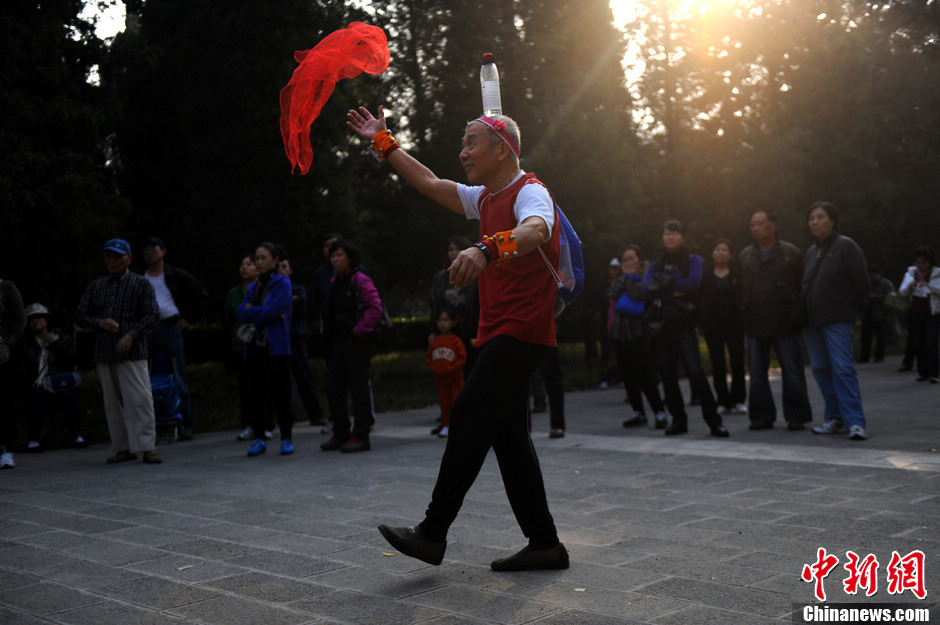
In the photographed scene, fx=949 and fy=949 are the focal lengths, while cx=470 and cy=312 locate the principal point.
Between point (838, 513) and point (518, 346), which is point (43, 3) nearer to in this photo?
point (518, 346)

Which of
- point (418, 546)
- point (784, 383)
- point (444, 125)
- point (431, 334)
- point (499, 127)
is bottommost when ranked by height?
point (418, 546)

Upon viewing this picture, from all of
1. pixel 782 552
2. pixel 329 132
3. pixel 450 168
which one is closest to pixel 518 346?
pixel 782 552

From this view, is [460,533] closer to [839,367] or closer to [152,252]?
[839,367]

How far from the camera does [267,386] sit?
9.90 m

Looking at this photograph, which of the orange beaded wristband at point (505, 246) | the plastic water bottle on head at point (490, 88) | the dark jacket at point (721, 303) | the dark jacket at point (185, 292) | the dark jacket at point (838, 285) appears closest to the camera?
the orange beaded wristband at point (505, 246)

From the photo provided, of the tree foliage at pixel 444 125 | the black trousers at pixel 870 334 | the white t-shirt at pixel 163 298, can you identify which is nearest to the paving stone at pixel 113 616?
the white t-shirt at pixel 163 298

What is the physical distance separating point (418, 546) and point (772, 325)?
666 cm

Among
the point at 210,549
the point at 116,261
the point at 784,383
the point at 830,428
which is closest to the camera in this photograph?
the point at 210,549

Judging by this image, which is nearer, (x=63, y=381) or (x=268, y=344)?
(x=268, y=344)

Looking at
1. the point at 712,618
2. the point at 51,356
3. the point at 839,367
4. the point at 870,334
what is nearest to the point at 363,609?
the point at 712,618

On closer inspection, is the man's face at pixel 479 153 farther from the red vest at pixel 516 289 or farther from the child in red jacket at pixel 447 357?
the child in red jacket at pixel 447 357

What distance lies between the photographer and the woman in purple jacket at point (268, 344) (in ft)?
31.5

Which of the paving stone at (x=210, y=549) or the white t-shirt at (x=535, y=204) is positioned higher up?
the white t-shirt at (x=535, y=204)

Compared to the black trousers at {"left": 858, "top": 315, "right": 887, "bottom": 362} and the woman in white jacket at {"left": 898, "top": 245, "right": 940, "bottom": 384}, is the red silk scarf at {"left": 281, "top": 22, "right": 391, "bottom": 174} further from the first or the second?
the black trousers at {"left": 858, "top": 315, "right": 887, "bottom": 362}
